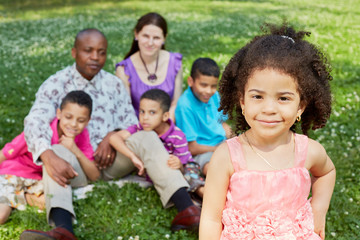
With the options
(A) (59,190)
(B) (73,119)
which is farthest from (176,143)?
(A) (59,190)

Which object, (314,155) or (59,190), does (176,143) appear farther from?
(314,155)

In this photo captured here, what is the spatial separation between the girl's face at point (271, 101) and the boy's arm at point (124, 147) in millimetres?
2430

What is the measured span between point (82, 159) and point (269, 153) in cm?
270

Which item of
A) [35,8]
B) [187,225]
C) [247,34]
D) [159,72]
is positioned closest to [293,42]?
[187,225]

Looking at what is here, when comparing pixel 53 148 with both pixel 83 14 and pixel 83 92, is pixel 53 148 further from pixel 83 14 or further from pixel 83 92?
pixel 83 14

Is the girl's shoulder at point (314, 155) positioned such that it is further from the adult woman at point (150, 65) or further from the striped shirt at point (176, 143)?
the adult woman at point (150, 65)

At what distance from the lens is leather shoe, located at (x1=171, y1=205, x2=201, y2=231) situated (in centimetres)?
432

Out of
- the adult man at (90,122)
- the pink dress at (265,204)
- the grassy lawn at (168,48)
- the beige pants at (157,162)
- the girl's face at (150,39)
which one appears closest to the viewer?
the pink dress at (265,204)

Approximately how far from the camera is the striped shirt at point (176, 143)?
5164 millimetres

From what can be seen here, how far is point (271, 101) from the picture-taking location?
2547 millimetres

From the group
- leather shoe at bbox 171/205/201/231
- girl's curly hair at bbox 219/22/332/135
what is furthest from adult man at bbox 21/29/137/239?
girl's curly hair at bbox 219/22/332/135

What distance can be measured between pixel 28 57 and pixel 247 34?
7480mm

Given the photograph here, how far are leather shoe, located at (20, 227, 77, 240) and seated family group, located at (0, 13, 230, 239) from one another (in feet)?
0.04

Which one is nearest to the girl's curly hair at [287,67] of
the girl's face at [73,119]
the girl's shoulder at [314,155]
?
the girl's shoulder at [314,155]
